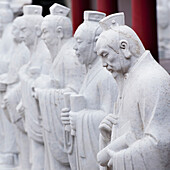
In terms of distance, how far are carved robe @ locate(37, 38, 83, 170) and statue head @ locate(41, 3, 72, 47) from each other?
99 mm

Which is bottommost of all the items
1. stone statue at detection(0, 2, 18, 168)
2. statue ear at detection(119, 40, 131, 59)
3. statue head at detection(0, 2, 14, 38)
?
stone statue at detection(0, 2, 18, 168)

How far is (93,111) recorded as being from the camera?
6305mm

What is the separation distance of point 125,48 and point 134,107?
0.46m

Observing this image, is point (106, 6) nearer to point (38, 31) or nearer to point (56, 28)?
point (38, 31)

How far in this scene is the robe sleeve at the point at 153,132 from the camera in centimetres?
471

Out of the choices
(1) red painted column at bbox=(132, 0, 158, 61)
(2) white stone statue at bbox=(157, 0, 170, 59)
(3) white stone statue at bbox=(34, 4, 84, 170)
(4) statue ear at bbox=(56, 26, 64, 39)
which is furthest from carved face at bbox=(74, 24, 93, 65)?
(2) white stone statue at bbox=(157, 0, 170, 59)

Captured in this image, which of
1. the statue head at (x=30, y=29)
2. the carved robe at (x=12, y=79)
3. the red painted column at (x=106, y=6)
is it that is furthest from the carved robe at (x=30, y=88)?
the red painted column at (x=106, y=6)

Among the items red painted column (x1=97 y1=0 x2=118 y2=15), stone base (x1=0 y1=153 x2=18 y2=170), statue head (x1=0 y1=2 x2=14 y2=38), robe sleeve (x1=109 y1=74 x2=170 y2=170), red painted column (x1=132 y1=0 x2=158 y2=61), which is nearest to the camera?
robe sleeve (x1=109 y1=74 x2=170 y2=170)

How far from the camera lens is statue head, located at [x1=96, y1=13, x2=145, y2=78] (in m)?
5.05

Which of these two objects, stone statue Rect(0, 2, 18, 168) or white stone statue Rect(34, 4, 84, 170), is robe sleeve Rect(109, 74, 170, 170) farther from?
stone statue Rect(0, 2, 18, 168)

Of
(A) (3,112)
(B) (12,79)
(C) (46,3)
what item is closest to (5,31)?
(A) (3,112)

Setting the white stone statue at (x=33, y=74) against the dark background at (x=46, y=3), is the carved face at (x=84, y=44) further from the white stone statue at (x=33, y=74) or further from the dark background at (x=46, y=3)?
the dark background at (x=46, y=3)

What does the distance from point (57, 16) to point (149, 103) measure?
2907 mm

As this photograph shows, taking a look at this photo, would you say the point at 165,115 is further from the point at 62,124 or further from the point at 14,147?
the point at 14,147
